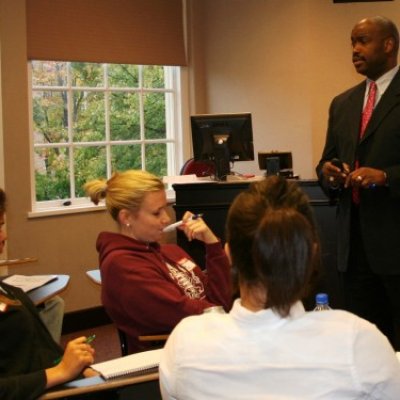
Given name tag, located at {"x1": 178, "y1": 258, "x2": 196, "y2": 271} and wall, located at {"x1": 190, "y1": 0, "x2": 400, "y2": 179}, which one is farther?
wall, located at {"x1": 190, "y1": 0, "x2": 400, "y2": 179}

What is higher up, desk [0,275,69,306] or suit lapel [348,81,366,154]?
suit lapel [348,81,366,154]

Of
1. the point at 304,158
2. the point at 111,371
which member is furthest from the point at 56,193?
the point at 111,371

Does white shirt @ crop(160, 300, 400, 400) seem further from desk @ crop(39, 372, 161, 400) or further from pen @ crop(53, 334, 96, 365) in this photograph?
pen @ crop(53, 334, 96, 365)

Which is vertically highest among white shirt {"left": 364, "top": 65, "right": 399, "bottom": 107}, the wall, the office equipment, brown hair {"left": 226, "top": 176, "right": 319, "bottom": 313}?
the wall

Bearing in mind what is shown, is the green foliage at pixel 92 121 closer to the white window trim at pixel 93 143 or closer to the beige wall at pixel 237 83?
the white window trim at pixel 93 143

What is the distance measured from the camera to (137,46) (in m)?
5.01

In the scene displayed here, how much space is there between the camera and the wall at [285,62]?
4.86 m

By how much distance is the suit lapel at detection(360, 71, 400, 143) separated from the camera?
2619 mm

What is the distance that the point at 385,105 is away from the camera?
2.63 meters

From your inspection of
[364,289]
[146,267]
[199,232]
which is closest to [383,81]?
[364,289]

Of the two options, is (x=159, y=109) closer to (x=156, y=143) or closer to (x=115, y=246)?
(x=156, y=143)

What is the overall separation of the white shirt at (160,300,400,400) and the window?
3.58m

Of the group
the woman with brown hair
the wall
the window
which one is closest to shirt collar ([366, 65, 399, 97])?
the woman with brown hair

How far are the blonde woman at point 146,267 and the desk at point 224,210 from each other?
1.11m
